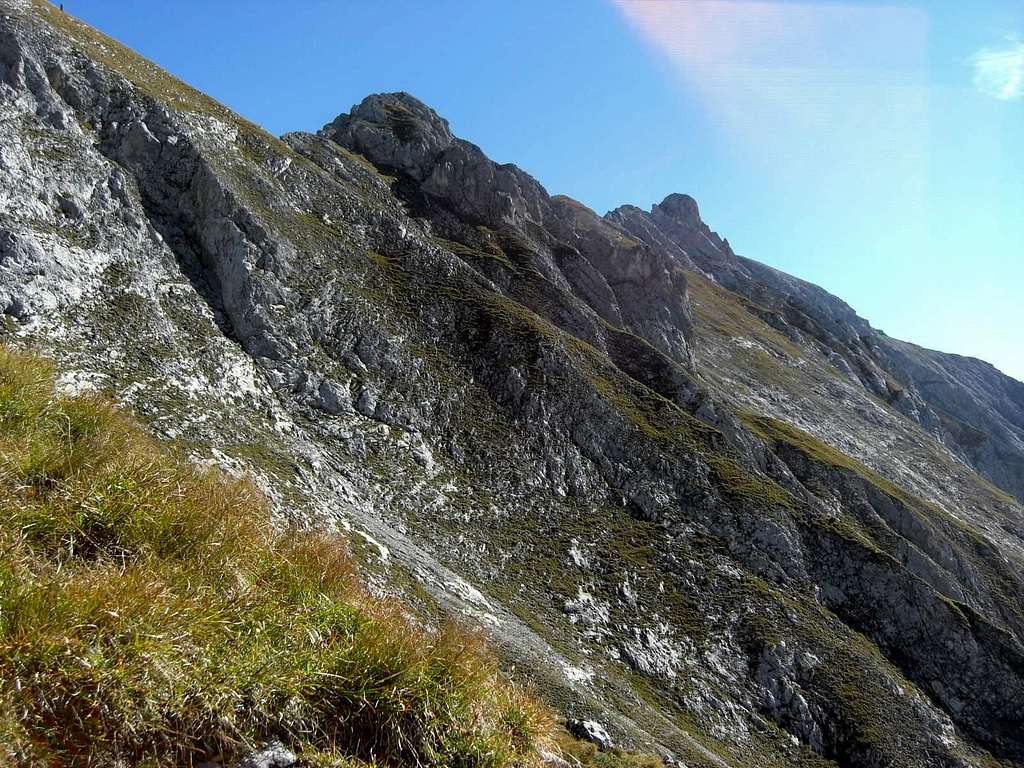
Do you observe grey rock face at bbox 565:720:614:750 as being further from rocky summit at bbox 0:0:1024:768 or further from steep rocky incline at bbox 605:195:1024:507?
steep rocky incline at bbox 605:195:1024:507

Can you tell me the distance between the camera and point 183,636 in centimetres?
454

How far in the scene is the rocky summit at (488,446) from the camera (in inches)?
1109

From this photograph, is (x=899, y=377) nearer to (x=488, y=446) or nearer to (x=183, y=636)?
(x=488, y=446)

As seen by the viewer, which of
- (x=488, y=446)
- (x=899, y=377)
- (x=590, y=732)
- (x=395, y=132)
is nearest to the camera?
(x=590, y=732)

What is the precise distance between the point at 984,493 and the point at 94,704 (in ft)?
407

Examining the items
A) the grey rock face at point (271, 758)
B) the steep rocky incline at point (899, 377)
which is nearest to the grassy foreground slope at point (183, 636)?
the grey rock face at point (271, 758)

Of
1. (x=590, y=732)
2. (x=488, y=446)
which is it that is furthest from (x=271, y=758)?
(x=488, y=446)

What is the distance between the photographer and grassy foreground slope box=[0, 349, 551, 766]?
3914mm

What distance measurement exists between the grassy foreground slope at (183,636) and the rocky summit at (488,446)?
1618 centimetres

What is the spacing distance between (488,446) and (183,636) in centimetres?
3616

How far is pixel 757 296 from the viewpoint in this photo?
538 ft

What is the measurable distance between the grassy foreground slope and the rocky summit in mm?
16175

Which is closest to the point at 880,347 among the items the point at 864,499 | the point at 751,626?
the point at 864,499

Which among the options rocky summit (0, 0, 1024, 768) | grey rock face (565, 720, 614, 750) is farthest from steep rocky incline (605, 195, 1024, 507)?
grey rock face (565, 720, 614, 750)
